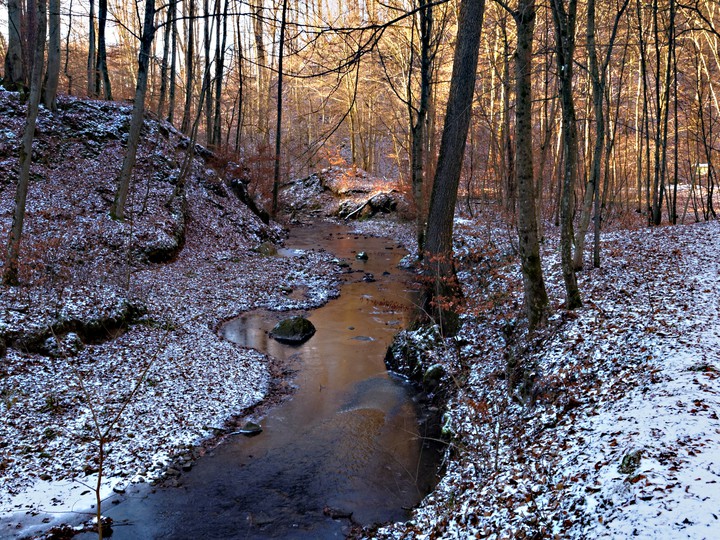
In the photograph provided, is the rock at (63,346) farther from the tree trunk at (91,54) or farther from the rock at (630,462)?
the tree trunk at (91,54)

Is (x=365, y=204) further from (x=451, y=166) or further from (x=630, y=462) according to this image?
(x=630, y=462)

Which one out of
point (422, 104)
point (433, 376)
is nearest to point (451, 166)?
point (433, 376)

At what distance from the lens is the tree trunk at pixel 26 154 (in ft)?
29.1

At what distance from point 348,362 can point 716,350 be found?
6954 mm

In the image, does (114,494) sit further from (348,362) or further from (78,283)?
(78,283)

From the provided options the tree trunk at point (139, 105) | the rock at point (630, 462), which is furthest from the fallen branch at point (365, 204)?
the rock at point (630, 462)

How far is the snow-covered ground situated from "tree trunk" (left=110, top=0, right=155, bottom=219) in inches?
466

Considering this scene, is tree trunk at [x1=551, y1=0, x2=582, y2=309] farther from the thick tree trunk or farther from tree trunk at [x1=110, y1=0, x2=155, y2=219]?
tree trunk at [x1=110, y1=0, x2=155, y2=219]

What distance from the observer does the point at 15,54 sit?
17734 mm

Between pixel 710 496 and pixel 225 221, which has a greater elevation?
pixel 225 221

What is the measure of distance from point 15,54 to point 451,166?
18.3 metres

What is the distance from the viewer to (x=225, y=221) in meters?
21.0

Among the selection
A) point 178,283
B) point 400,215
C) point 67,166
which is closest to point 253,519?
point 178,283

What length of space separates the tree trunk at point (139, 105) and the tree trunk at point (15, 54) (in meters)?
6.01
